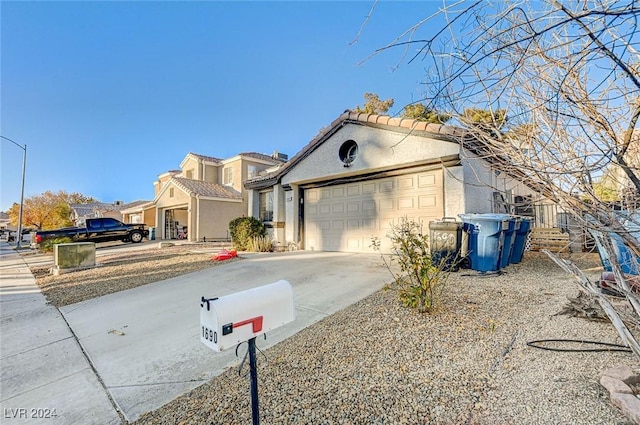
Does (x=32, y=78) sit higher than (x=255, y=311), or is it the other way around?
(x=32, y=78)

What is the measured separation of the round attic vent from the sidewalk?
298 inches

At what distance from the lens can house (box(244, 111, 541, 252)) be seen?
713cm

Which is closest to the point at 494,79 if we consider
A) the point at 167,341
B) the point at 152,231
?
the point at 167,341

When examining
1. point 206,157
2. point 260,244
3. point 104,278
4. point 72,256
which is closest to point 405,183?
point 260,244

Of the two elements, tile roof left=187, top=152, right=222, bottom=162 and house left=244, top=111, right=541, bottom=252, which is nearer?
house left=244, top=111, right=541, bottom=252

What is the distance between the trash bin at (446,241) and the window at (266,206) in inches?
303

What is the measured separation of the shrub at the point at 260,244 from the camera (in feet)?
34.2

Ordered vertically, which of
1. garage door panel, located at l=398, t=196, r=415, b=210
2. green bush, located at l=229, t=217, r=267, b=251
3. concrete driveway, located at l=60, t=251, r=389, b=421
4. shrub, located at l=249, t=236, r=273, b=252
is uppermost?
garage door panel, located at l=398, t=196, r=415, b=210

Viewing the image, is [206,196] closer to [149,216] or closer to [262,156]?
[262,156]

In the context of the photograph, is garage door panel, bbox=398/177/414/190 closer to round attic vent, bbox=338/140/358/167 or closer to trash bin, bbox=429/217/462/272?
round attic vent, bbox=338/140/358/167

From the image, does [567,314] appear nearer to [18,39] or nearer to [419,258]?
[419,258]

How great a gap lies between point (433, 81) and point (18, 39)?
13.8 meters

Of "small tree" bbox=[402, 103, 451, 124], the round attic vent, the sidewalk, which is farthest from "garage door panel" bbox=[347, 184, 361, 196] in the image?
the sidewalk

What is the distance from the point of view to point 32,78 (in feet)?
37.5
